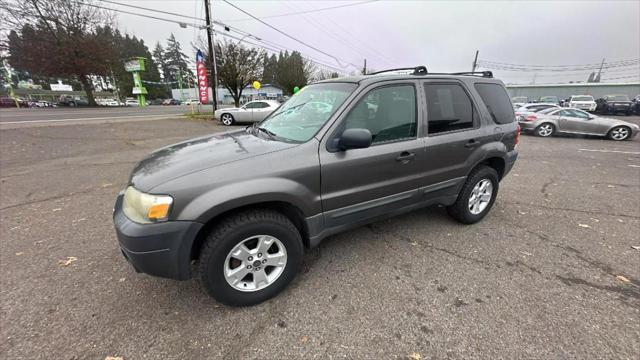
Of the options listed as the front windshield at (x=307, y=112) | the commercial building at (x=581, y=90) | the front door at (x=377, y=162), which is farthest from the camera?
the commercial building at (x=581, y=90)

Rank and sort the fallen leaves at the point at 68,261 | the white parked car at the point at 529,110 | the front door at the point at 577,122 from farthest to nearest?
the white parked car at the point at 529,110, the front door at the point at 577,122, the fallen leaves at the point at 68,261

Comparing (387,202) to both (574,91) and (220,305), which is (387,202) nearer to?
(220,305)

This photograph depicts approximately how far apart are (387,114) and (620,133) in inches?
567

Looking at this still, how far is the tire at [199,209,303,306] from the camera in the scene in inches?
79.0

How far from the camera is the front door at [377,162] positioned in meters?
2.36

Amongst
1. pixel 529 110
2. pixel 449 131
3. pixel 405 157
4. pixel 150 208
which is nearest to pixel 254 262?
pixel 150 208

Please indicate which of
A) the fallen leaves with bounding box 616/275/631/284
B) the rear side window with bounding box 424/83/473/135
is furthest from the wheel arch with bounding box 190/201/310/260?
the fallen leaves with bounding box 616/275/631/284

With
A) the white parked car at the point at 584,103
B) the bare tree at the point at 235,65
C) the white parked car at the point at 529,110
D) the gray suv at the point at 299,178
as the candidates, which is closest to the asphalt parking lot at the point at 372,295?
the gray suv at the point at 299,178

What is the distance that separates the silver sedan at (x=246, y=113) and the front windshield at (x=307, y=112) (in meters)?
13.1

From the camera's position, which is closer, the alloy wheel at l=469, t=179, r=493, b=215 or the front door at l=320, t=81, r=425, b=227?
the front door at l=320, t=81, r=425, b=227

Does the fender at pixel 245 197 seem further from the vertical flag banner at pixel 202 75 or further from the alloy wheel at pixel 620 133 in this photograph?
the vertical flag banner at pixel 202 75

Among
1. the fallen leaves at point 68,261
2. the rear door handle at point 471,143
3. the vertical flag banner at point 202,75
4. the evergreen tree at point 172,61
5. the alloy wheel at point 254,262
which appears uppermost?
the evergreen tree at point 172,61

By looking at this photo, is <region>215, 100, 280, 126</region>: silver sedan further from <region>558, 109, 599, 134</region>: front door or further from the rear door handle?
the rear door handle

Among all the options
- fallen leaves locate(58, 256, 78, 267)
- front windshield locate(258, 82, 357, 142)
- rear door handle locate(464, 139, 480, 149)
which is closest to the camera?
front windshield locate(258, 82, 357, 142)
